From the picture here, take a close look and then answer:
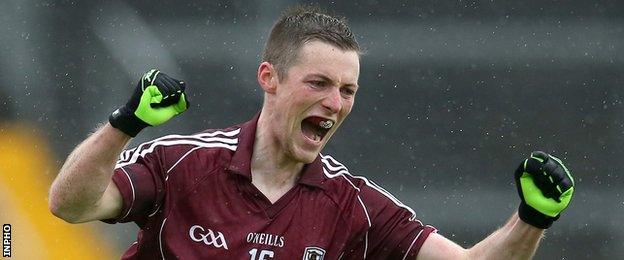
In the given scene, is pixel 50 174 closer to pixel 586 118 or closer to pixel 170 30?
pixel 170 30

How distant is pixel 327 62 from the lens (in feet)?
11.6

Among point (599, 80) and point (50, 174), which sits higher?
point (599, 80)

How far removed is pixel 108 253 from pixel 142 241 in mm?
1868

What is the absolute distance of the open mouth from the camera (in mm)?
3584

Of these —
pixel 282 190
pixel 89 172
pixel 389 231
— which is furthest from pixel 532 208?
pixel 89 172

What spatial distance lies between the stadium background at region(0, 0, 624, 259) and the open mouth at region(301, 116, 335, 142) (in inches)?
67.9

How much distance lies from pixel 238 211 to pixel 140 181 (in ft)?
1.04

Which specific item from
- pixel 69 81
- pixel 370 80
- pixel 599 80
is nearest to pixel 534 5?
pixel 599 80

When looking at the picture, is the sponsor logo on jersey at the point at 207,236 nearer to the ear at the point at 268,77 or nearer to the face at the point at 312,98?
the face at the point at 312,98

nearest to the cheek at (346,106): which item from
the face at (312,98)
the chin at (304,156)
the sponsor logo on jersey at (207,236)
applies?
the face at (312,98)

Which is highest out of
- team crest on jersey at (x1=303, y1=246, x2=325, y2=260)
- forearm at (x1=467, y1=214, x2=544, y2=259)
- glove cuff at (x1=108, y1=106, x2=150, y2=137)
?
glove cuff at (x1=108, y1=106, x2=150, y2=137)

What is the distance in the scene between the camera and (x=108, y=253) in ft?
17.7

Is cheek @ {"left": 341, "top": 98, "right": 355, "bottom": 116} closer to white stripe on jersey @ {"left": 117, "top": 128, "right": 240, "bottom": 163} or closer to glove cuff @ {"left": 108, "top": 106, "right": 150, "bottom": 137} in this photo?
white stripe on jersey @ {"left": 117, "top": 128, "right": 240, "bottom": 163}

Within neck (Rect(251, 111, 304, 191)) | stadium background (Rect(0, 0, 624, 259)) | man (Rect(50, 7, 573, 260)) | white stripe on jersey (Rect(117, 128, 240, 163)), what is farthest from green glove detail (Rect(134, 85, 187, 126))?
stadium background (Rect(0, 0, 624, 259))
